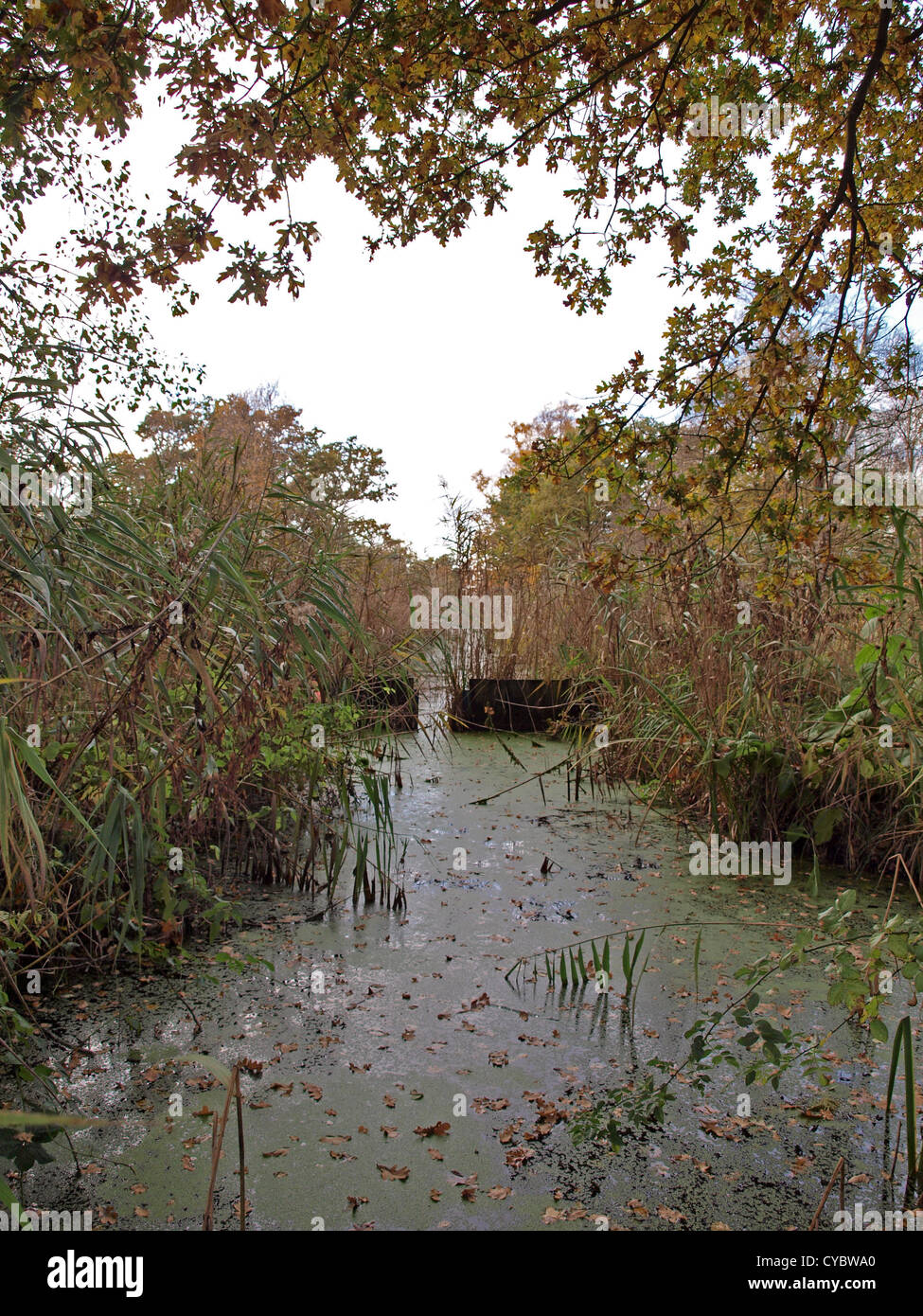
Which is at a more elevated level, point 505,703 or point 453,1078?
point 505,703

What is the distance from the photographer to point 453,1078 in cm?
189

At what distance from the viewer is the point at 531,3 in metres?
2.54

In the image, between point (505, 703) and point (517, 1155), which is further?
point (505, 703)

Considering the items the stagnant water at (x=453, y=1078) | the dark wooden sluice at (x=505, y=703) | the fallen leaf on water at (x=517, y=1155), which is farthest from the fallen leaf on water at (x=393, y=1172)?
the dark wooden sluice at (x=505, y=703)

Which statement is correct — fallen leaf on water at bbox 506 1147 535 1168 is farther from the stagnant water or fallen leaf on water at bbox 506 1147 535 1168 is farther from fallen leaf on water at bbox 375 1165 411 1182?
fallen leaf on water at bbox 375 1165 411 1182

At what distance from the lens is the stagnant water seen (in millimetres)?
1500

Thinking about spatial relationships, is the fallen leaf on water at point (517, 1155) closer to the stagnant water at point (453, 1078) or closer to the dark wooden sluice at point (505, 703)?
the stagnant water at point (453, 1078)

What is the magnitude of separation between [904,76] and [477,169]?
54.3 inches

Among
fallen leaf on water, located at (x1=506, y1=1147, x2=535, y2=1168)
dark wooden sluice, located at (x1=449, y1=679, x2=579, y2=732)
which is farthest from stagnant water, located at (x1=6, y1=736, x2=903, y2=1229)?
dark wooden sluice, located at (x1=449, y1=679, x2=579, y2=732)

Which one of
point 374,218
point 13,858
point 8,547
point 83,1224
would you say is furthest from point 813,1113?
point 374,218

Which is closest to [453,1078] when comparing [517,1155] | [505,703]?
[517,1155]

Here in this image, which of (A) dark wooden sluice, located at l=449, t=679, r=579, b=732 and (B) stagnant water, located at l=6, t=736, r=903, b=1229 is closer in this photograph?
(B) stagnant water, located at l=6, t=736, r=903, b=1229

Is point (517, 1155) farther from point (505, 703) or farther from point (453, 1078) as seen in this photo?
point (505, 703)

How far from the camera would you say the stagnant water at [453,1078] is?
1500 mm
